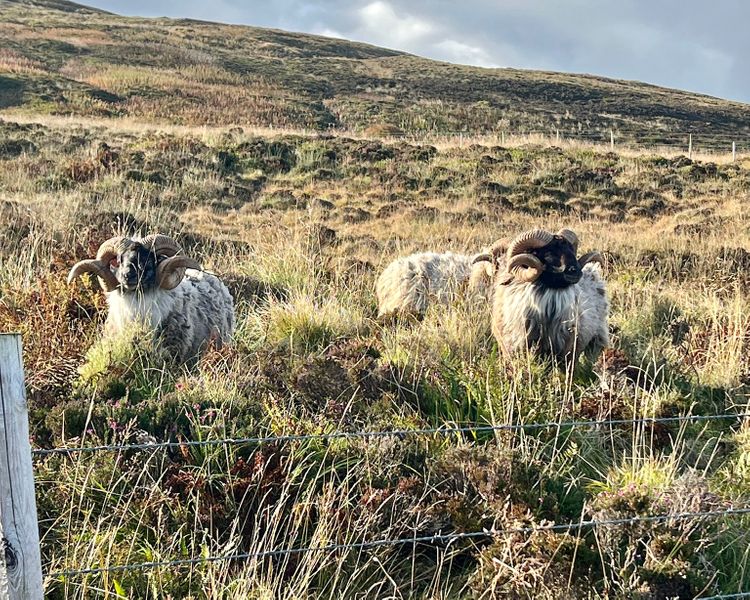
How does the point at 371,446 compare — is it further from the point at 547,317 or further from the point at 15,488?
the point at 547,317

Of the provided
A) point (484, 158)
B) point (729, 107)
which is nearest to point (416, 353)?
point (484, 158)

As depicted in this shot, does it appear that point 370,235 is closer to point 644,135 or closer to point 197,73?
point 644,135

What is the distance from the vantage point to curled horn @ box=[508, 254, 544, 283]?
24.6 ft

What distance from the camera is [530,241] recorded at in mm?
7566

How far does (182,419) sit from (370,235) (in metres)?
12.0

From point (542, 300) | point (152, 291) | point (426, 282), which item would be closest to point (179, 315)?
point (152, 291)

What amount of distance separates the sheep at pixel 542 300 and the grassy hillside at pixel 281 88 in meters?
35.3

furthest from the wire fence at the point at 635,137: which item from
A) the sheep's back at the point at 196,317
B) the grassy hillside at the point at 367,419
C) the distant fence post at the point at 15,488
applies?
the distant fence post at the point at 15,488

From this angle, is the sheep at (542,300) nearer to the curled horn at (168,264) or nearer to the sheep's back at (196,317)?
the sheep's back at (196,317)

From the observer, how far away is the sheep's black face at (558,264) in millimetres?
7418

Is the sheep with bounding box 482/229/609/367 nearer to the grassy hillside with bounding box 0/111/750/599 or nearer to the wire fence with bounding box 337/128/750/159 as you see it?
the grassy hillside with bounding box 0/111/750/599

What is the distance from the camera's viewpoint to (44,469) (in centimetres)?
471

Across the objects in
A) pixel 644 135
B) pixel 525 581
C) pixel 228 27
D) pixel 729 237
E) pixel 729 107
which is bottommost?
pixel 525 581

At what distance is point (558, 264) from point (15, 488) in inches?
232
